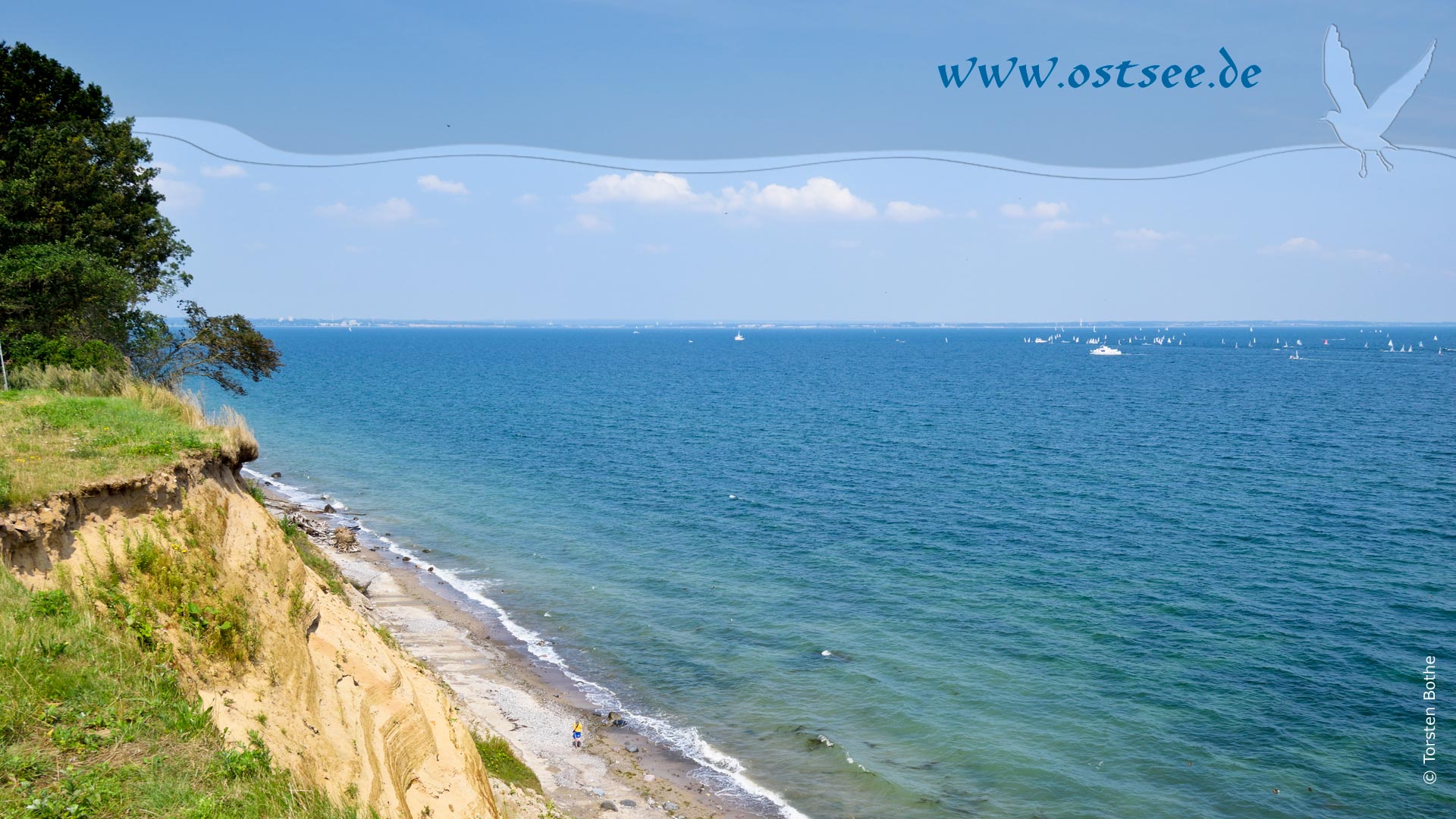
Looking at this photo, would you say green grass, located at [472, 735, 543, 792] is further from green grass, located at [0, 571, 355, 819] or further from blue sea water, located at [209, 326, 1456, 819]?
green grass, located at [0, 571, 355, 819]

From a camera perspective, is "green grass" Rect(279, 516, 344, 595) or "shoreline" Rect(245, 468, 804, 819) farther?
"green grass" Rect(279, 516, 344, 595)

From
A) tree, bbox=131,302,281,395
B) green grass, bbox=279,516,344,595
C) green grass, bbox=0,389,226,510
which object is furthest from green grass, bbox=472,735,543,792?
tree, bbox=131,302,281,395

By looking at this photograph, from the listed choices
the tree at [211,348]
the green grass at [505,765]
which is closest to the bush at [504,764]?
the green grass at [505,765]

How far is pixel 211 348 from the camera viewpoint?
103ft

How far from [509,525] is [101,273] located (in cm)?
2485

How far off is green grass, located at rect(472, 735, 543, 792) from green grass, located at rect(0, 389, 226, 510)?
9.52 m

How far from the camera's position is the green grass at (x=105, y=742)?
7289 millimetres

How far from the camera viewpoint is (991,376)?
147 m

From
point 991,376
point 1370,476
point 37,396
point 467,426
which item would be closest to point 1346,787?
point 37,396

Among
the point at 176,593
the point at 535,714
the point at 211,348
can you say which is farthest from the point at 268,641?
the point at 211,348

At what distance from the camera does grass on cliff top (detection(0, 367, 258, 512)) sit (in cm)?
1220

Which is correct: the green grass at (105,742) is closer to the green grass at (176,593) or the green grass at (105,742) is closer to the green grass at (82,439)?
the green grass at (176,593)

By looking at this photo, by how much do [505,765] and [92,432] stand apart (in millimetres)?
11390

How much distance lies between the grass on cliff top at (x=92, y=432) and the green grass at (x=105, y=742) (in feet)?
8.75
